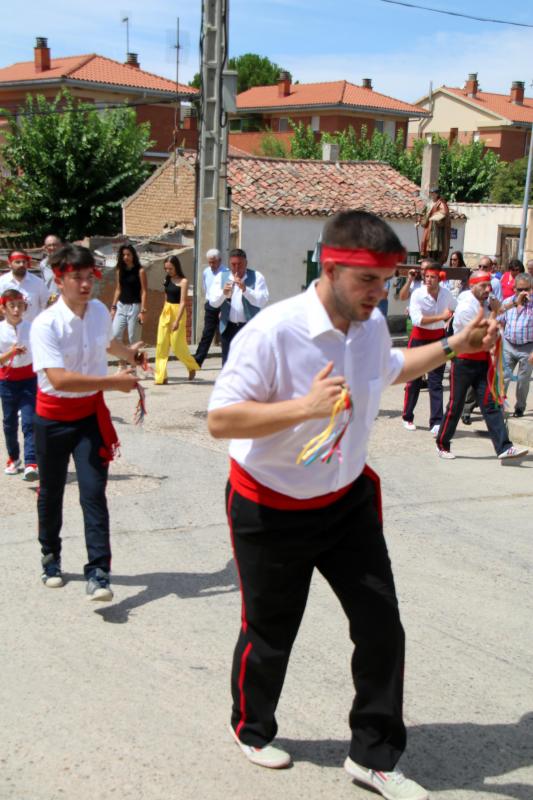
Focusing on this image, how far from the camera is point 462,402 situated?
894 cm

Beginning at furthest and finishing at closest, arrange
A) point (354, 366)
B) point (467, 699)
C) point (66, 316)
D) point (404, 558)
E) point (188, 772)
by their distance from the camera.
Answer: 1. point (404, 558)
2. point (66, 316)
3. point (467, 699)
4. point (188, 772)
5. point (354, 366)

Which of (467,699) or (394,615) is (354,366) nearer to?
(394,615)

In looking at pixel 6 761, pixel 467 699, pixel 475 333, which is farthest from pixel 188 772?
pixel 475 333

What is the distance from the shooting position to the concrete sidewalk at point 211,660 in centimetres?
337

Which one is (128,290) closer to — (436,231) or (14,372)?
(436,231)

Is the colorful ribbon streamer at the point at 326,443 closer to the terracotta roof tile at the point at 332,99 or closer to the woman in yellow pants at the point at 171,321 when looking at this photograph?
the woman in yellow pants at the point at 171,321

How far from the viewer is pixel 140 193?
32.0m

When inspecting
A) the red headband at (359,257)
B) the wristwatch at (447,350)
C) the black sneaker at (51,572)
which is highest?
the red headband at (359,257)

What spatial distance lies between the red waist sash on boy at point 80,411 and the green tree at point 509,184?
47387 mm

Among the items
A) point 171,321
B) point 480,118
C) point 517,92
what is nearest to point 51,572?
point 171,321

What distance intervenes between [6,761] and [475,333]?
A: 2399 millimetres

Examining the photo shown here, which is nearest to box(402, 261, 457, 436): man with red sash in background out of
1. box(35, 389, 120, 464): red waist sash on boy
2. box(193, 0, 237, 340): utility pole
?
box(35, 389, 120, 464): red waist sash on boy

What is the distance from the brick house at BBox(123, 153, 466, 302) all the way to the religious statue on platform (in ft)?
39.8

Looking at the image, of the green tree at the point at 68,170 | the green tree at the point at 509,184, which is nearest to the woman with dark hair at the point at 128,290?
the green tree at the point at 68,170
